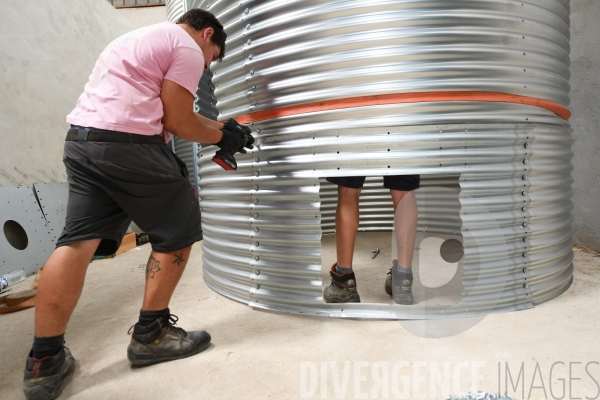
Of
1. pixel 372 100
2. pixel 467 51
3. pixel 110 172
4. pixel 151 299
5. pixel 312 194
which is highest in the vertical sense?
pixel 467 51

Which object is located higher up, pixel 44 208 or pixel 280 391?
pixel 44 208

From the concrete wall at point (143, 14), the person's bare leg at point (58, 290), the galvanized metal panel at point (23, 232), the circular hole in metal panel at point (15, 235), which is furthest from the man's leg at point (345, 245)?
the concrete wall at point (143, 14)

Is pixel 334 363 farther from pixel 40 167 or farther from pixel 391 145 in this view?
pixel 40 167

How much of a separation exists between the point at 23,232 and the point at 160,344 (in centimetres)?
330

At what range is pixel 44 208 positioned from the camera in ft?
14.2

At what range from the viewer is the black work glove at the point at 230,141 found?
1.99 meters

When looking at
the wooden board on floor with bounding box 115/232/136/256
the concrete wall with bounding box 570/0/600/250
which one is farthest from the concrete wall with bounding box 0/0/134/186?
the concrete wall with bounding box 570/0/600/250

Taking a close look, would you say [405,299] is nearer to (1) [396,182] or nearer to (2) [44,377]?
(1) [396,182]

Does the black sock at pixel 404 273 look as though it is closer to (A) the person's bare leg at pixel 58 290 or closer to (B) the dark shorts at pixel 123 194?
(B) the dark shorts at pixel 123 194

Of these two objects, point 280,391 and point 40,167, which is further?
point 40,167

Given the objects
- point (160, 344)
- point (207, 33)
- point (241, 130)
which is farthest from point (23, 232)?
point (207, 33)

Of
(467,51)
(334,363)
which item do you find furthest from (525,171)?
(334,363)

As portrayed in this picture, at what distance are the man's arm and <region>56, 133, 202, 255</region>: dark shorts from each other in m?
0.12

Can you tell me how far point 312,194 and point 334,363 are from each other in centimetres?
89
